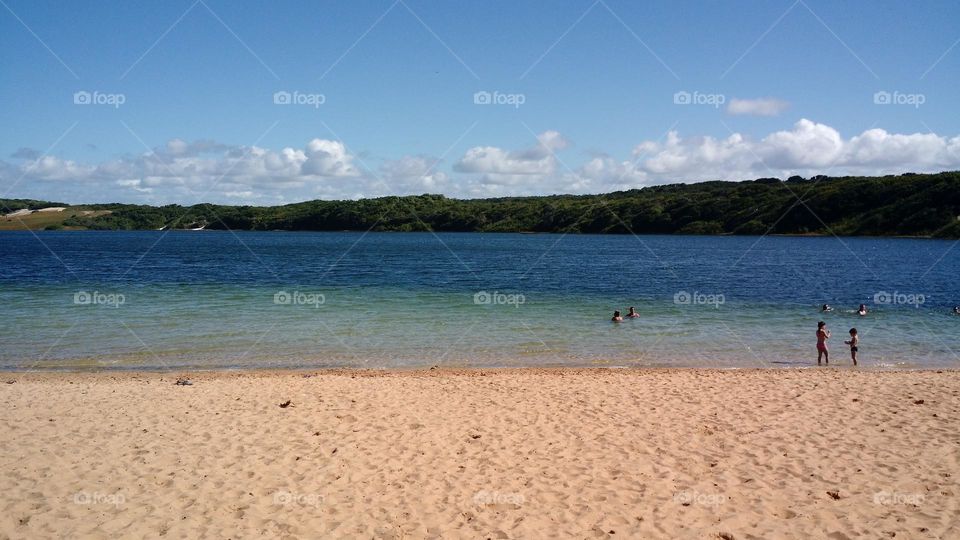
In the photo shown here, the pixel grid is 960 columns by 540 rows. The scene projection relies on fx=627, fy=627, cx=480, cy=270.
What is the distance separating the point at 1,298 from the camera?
32.5 meters

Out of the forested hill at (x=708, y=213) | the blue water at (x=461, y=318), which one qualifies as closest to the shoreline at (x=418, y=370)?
the blue water at (x=461, y=318)

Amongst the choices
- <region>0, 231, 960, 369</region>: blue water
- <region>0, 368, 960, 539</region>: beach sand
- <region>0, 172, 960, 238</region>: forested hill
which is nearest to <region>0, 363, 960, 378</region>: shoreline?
<region>0, 231, 960, 369</region>: blue water

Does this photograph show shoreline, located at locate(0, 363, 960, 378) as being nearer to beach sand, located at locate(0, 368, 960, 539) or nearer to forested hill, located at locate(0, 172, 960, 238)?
beach sand, located at locate(0, 368, 960, 539)

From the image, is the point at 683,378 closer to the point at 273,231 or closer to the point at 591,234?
the point at 591,234

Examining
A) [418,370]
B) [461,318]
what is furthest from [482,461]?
[461,318]

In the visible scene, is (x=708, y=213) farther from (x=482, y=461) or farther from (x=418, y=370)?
(x=482, y=461)

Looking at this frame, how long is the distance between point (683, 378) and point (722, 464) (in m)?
6.52

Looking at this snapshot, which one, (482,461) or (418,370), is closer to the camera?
(482,461)

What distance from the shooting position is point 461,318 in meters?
26.7

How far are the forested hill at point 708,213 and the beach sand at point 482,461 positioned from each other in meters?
112

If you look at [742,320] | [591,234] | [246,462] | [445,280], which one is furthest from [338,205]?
[246,462]

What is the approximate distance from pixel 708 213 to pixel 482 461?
142958 mm

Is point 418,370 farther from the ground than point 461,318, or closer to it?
closer to it

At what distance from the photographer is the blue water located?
1948 cm
